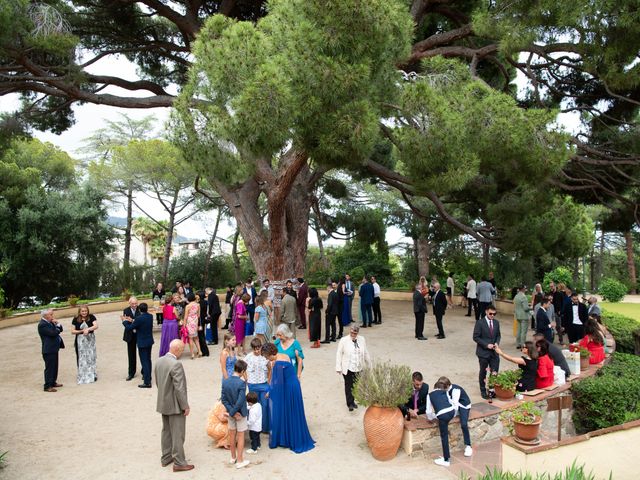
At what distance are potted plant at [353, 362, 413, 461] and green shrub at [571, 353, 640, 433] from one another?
320 centimetres

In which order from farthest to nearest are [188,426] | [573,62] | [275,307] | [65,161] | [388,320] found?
[65,161] < [388,320] < [275,307] < [573,62] < [188,426]

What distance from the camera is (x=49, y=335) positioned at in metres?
8.37

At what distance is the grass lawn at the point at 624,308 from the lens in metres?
18.4

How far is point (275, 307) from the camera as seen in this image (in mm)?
14281

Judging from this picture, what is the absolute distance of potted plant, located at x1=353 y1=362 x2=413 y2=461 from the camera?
5930mm

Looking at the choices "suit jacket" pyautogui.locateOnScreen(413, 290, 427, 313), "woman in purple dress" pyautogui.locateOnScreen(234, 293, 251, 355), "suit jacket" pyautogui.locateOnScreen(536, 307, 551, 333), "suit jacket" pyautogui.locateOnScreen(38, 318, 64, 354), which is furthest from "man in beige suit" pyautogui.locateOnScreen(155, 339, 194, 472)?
"suit jacket" pyautogui.locateOnScreen(413, 290, 427, 313)

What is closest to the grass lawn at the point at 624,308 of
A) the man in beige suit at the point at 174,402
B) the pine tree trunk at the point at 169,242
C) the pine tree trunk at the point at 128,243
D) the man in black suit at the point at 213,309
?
the man in black suit at the point at 213,309

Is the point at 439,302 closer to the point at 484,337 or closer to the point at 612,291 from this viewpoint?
the point at 484,337

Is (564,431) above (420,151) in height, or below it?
below

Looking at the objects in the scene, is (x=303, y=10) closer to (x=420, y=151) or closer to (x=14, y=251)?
(x=420, y=151)

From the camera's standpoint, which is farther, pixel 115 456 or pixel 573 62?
pixel 573 62

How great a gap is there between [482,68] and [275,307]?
9337 millimetres

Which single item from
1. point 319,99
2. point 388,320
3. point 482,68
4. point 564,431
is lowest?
point 564,431

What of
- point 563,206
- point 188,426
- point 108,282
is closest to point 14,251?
point 108,282
